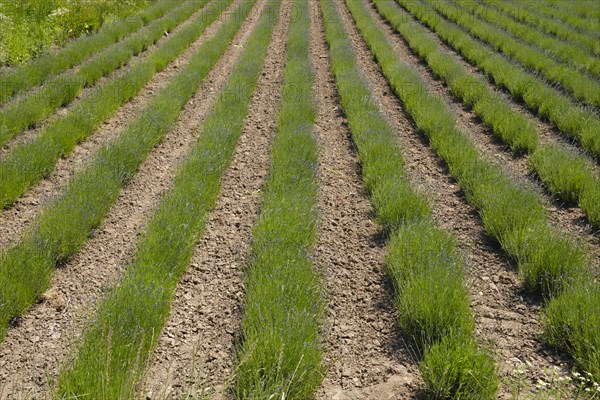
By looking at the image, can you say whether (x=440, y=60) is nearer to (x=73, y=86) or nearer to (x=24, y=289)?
(x=73, y=86)

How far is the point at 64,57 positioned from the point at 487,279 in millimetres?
7431

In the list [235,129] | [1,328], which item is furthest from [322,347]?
[235,129]

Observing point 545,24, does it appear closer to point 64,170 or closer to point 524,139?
point 524,139

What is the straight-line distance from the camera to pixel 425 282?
11.0 ft

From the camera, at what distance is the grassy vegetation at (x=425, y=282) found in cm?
276

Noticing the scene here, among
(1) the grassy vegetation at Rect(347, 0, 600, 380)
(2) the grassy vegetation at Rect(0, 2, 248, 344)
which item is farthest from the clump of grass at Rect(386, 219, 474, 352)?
(2) the grassy vegetation at Rect(0, 2, 248, 344)

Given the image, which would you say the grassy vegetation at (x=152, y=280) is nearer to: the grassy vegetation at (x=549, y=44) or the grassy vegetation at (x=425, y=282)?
the grassy vegetation at (x=425, y=282)

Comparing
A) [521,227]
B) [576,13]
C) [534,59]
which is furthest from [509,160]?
[576,13]

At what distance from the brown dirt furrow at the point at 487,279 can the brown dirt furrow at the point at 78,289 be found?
235cm

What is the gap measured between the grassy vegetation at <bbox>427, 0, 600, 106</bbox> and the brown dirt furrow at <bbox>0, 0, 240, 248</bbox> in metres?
5.89

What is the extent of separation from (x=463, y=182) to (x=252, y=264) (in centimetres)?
239

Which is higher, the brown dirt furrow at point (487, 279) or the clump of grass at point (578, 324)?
the clump of grass at point (578, 324)

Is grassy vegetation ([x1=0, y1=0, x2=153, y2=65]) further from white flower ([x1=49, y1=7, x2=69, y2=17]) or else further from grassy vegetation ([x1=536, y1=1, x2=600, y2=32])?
grassy vegetation ([x1=536, y1=1, x2=600, y2=32])

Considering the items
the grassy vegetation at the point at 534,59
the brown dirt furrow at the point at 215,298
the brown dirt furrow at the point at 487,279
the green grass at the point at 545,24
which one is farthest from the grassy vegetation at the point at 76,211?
the green grass at the point at 545,24
